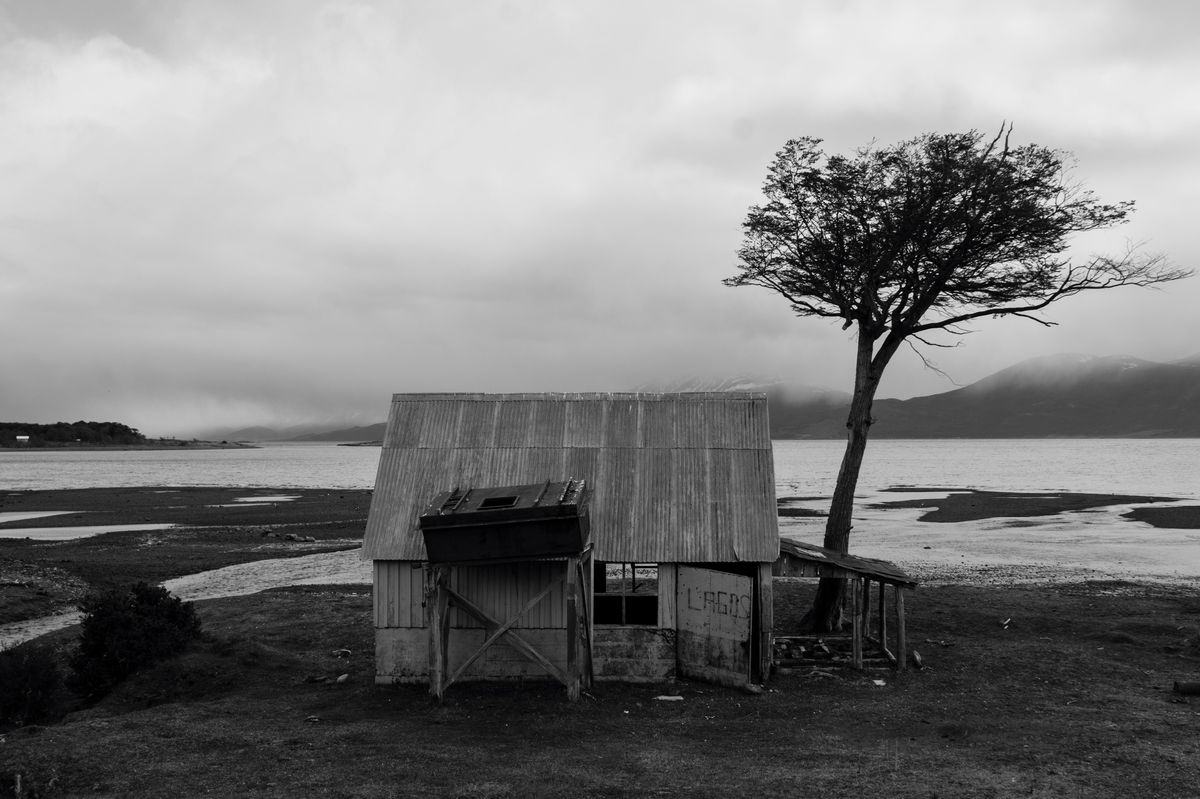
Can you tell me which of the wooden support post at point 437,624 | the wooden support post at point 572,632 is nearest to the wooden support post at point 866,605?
the wooden support post at point 572,632

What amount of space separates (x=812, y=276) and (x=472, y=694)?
15.2 metres

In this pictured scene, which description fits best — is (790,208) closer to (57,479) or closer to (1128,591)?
(1128,591)

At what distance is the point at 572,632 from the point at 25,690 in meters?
10.3

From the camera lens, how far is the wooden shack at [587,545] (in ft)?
61.1

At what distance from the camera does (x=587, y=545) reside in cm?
1877

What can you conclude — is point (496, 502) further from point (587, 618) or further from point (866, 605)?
point (866, 605)

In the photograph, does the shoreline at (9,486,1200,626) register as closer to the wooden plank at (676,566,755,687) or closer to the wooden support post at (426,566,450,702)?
the wooden support post at (426,566,450,702)

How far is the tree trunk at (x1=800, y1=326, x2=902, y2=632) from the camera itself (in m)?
24.8

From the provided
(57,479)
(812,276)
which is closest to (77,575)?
(812,276)

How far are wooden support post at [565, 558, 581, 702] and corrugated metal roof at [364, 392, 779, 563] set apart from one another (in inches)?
81.1

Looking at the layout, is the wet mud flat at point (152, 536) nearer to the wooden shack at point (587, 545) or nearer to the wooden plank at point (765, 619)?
the wooden shack at point (587, 545)

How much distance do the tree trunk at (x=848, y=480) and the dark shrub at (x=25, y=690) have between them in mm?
17613

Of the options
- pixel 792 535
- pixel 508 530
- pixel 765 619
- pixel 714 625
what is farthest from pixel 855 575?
pixel 792 535

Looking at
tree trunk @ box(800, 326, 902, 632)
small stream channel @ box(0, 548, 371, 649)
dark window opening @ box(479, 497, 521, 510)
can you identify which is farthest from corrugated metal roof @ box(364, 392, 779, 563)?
small stream channel @ box(0, 548, 371, 649)
